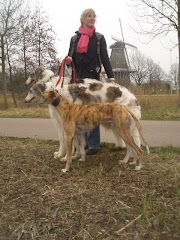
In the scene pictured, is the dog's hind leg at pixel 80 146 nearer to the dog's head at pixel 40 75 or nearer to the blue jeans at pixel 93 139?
the blue jeans at pixel 93 139

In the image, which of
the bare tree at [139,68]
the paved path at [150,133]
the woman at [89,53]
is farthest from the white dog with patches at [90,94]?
the bare tree at [139,68]

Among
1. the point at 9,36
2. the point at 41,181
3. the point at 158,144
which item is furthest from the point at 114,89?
the point at 9,36

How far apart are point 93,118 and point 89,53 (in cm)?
164

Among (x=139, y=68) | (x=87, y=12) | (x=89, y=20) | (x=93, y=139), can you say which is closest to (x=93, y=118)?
(x=93, y=139)

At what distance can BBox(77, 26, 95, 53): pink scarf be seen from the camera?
4902 mm

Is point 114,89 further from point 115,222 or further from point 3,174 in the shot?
point 115,222

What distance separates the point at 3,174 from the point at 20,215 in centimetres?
145

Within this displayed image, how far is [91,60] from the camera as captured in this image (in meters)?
5.17

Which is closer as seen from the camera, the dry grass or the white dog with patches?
the white dog with patches

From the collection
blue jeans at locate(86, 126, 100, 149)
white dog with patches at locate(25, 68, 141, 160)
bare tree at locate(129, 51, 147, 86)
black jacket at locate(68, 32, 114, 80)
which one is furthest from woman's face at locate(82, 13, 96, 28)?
bare tree at locate(129, 51, 147, 86)

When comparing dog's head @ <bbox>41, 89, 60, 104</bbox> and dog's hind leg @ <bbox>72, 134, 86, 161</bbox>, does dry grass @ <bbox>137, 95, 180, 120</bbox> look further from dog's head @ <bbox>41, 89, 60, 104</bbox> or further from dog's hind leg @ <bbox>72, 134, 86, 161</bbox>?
dog's head @ <bbox>41, 89, 60, 104</bbox>

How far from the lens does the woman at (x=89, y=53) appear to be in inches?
194

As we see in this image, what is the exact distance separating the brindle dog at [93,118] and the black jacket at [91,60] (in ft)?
3.77

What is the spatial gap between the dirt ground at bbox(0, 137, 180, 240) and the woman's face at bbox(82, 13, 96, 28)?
2.68 metres
